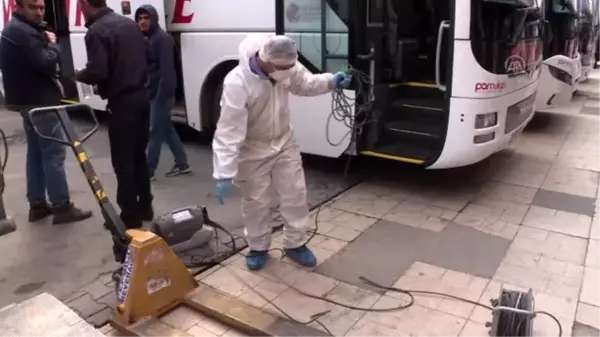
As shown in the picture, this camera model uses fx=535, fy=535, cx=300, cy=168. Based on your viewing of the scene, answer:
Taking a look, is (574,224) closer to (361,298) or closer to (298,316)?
(361,298)

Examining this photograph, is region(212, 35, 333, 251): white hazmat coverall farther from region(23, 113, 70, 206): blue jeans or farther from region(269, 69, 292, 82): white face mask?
region(23, 113, 70, 206): blue jeans

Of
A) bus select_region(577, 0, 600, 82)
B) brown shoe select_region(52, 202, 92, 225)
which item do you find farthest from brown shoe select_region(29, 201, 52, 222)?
bus select_region(577, 0, 600, 82)

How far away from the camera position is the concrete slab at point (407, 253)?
12.1 ft

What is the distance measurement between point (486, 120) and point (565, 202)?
1.24 meters

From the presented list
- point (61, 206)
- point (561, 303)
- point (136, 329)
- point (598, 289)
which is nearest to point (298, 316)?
point (136, 329)

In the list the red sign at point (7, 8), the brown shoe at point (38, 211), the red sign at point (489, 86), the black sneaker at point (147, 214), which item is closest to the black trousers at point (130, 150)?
the black sneaker at point (147, 214)

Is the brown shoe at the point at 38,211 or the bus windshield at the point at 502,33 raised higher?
the bus windshield at the point at 502,33

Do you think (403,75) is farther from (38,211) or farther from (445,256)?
(38,211)

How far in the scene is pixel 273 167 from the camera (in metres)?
3.60

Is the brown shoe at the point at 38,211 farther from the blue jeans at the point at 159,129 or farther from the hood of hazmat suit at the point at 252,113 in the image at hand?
the hood of hazmat suit at the point at 252,113

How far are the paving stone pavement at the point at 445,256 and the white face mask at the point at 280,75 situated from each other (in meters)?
1.31

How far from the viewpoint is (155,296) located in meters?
3.04

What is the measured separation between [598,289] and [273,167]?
224cm

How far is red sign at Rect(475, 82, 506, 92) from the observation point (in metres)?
4.41
